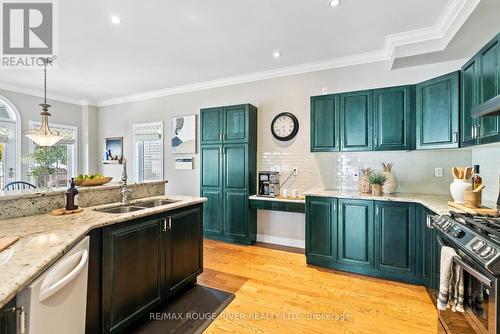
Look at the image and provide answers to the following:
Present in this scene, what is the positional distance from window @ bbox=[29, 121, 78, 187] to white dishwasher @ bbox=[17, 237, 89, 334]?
497 centimetres

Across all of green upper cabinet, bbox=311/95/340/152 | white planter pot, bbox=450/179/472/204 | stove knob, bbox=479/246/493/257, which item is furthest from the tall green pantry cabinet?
stove knob, bbox=479/246/493/257

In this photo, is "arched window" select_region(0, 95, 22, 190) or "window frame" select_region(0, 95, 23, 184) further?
"window frame" select_region(0, 95, 23, 184)

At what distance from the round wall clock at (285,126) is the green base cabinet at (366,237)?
3.90ft

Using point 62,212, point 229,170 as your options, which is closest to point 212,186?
point 229,170

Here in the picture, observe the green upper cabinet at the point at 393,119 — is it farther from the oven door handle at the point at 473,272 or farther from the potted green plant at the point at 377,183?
the oven door handle at the point at 473,272

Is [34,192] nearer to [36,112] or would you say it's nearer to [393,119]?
[393,119]

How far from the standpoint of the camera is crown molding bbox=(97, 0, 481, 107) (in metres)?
2.34

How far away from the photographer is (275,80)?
408 cm

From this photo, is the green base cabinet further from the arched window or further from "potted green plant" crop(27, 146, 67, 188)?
the arched window

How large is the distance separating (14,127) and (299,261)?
19.5 feet

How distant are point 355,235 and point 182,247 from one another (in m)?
2.01

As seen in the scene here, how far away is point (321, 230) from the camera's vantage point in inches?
123

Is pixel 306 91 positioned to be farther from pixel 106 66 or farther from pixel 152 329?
pixel 152 329

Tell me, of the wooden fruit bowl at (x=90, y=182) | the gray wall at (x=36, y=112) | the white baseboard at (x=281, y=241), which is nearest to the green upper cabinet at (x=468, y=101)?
the white baseboard at (x=281, y=241)
